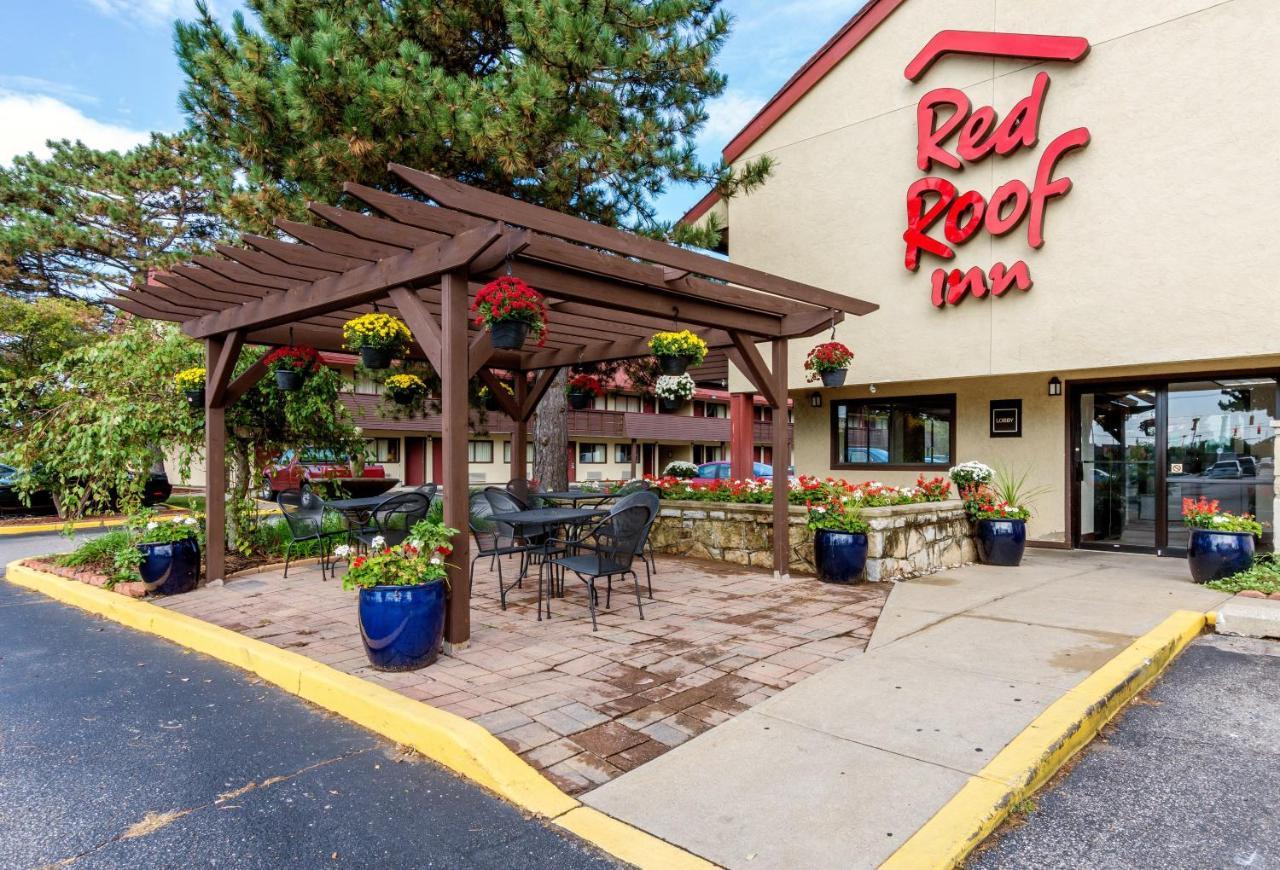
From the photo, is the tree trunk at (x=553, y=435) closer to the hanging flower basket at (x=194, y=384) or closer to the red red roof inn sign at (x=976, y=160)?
the hanging flower basket at (x=194, y=384)

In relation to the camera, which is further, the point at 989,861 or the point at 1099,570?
the point at 1099,570

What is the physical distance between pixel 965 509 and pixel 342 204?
8.37m

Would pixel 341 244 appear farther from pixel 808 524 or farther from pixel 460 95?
pixel 808 524

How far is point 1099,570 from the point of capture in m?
7.66

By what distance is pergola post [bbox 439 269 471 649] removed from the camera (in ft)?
14.8

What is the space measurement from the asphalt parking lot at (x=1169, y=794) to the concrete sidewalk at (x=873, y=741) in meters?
0.28

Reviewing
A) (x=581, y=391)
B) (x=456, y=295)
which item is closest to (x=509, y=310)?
(x=456, y=295)

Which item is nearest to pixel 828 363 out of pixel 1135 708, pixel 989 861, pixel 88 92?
pixel 1135 708

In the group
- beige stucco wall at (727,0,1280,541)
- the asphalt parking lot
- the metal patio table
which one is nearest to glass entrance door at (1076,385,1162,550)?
beige stucco wall at (727,0,1280,541)

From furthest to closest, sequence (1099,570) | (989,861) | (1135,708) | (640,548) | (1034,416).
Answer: (1034,416) → (1099,570) → (640,548) → (1135,708) → (989,861)

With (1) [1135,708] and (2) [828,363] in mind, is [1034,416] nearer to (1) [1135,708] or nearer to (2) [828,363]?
(2) [828,363]

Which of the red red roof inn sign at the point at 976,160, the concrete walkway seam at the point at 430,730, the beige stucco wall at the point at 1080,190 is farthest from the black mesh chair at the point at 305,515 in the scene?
the red red roof inn sign at the point at 976,160

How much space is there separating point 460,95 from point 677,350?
12.0 ft

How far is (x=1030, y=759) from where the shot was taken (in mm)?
2910
